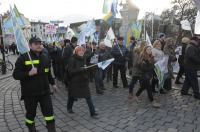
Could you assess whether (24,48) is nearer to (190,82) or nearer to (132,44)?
(190,82)

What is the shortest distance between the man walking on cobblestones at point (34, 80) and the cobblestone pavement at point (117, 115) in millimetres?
736

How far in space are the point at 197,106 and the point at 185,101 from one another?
0.48 meters

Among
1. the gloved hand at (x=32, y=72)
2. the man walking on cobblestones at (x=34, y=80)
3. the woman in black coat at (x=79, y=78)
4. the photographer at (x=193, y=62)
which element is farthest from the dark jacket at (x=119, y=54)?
the gloved hand at (x=32, y=72)

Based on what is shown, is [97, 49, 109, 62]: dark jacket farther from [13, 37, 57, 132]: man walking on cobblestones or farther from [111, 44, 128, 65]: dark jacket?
[13, 37, 57, 132]: man walking on cobblestones

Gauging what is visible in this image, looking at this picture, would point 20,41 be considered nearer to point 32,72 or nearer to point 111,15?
point 32,72

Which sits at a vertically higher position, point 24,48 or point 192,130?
point 24,48

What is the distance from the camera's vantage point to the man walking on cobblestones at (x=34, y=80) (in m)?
3.51

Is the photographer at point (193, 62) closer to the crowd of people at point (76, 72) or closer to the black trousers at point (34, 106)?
the crowd of people at point (76, 72)

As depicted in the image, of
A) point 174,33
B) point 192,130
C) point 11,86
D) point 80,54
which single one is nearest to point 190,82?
point 192,130

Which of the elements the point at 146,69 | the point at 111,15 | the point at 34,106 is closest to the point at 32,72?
the point at 34,106

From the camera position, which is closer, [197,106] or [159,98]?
[197,106]

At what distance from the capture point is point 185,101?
19.8ft

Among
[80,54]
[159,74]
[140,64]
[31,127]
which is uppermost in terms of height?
[80,54]

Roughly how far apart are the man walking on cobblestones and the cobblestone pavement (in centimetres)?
74
